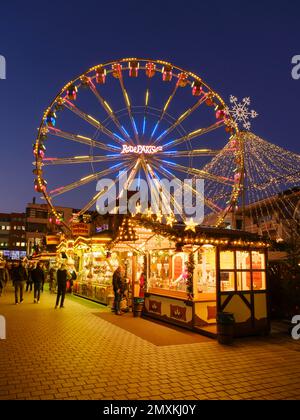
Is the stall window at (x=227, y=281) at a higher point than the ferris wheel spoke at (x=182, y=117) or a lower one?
lower

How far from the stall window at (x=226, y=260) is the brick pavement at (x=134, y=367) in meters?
1.97

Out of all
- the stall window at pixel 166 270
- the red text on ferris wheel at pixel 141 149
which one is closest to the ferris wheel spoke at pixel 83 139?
the red text on ferris wheel at pixel 141 149

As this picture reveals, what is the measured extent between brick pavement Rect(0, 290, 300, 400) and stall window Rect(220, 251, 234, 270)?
77.5 inches

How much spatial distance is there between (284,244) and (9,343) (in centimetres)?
875

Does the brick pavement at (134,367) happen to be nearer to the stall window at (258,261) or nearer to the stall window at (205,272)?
the stall window at (258,261)

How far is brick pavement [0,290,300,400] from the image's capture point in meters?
5.71

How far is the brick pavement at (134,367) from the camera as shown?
571 cm

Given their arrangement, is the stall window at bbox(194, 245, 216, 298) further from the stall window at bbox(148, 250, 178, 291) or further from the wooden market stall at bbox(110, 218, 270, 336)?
the stall window at bbox(148, 250, 178, 291)

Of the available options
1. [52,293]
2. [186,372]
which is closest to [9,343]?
[186,372]

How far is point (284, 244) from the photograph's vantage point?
12.4 meters

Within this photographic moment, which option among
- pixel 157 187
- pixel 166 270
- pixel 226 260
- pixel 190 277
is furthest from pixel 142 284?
pixel 157 187

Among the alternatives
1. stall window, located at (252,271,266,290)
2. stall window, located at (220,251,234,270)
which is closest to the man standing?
stall window, located at (220,251,234,270)

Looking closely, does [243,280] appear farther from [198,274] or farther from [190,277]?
[198,274]
